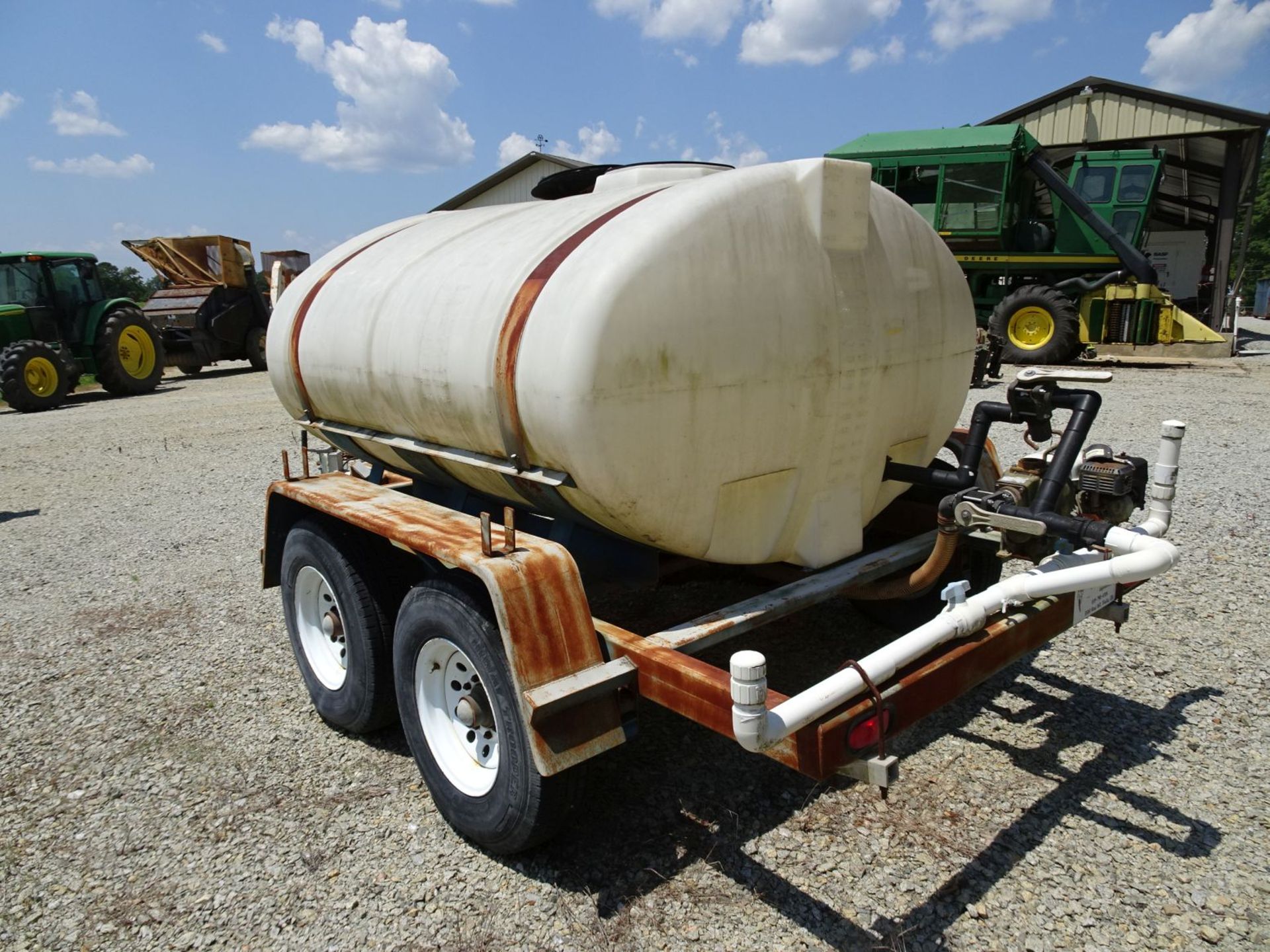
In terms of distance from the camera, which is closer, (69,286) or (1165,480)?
(1165,480)

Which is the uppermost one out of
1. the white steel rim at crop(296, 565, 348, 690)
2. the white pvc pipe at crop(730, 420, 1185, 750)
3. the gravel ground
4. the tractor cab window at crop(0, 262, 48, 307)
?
the tractor cab window at crop(0, 262, 48, 307)

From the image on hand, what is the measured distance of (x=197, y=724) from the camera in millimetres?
3955

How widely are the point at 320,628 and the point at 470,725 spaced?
1.50 metres

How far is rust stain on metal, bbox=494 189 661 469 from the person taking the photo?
2.84m

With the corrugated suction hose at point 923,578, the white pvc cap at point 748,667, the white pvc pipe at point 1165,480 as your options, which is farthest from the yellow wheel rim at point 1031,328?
the white pvc cap at point 748,667

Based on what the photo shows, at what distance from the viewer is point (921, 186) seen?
56.6 ft

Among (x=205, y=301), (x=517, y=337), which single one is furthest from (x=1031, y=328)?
(x=205, y=301)

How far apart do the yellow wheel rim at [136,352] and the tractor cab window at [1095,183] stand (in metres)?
19.8

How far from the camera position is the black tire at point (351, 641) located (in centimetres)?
354

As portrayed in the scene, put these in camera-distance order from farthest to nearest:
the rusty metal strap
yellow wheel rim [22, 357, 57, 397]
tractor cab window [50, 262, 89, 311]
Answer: tractor cab window [50, 262, 89, 311] < yellow wheel rim [22, 357, 57, 397] < the rusty metal strap

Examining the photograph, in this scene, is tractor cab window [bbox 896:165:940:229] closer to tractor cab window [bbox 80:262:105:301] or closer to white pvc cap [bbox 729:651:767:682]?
Result: tractor cab window [bbox 80:262:105:301]

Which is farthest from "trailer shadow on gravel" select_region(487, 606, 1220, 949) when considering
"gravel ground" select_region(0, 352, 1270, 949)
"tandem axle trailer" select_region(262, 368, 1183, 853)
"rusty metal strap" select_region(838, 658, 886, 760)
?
"rusty metal strap" select_region(838, 658, 886, 760)

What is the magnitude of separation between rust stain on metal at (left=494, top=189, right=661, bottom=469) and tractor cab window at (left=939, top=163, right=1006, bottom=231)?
15.7m

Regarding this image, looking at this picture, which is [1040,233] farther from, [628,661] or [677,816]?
[628,661]
